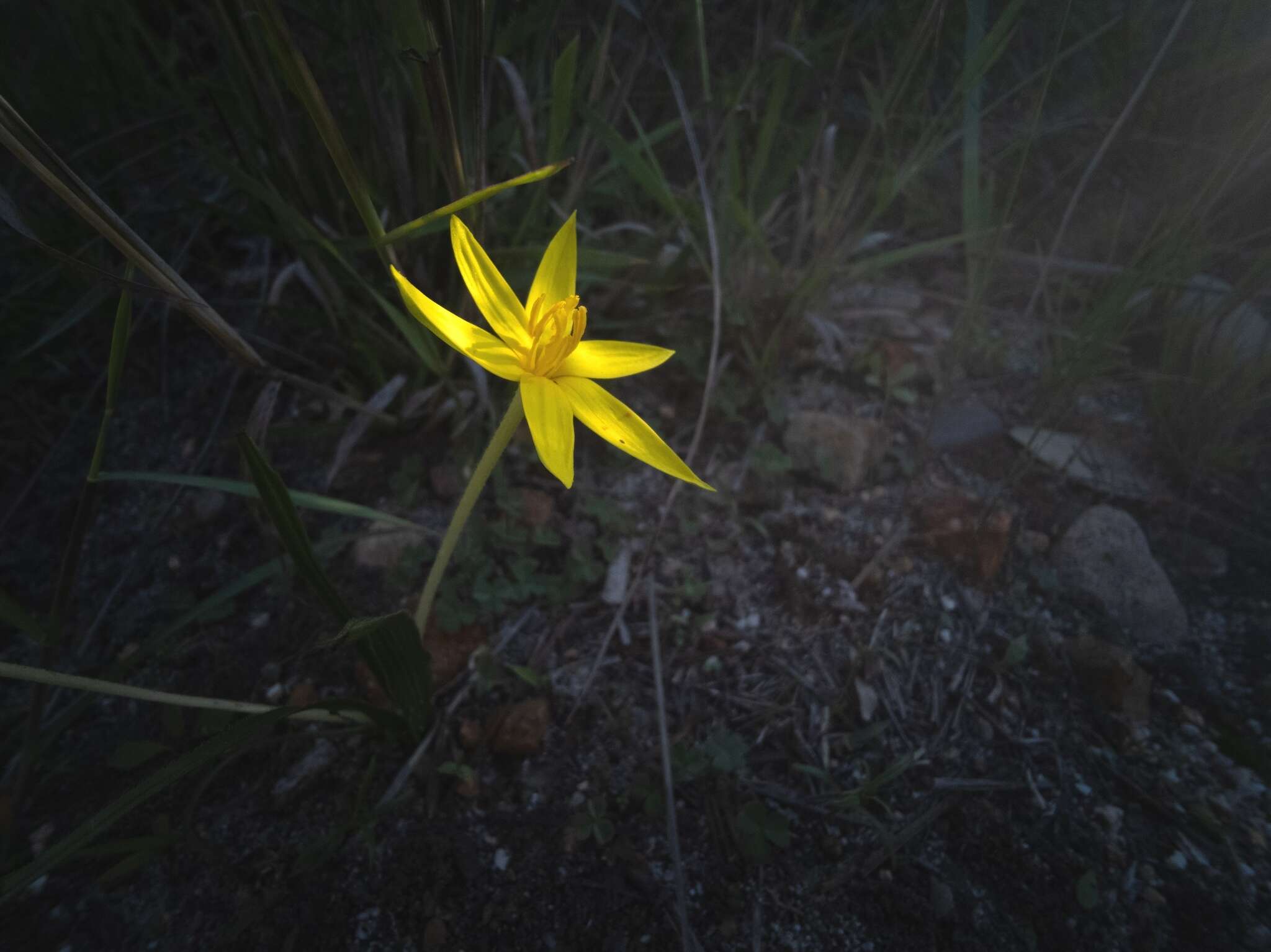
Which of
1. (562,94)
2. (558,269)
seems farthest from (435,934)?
(562,94)

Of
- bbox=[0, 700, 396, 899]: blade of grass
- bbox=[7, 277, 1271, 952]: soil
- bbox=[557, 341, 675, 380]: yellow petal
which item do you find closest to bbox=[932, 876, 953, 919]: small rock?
bbox=[7, 277, 1271, 952]: soil

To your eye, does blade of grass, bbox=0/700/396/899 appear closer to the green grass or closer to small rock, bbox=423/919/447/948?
the green grass

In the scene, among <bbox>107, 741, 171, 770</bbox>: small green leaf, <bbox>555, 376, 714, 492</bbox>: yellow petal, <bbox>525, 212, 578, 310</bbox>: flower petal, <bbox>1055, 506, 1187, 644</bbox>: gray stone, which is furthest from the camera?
<bbox>1055, 506, 1187, 644</bbox>: gray stone

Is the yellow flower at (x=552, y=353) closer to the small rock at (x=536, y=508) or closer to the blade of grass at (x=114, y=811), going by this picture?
the blade of grass at (x=114, y=811)

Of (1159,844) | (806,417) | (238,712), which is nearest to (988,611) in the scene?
(1159,844)

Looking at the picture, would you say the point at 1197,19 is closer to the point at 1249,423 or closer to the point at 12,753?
the point at 1249,423

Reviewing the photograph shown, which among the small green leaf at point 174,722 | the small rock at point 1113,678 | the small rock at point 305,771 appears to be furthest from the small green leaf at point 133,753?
the small rock at point 1113,678
